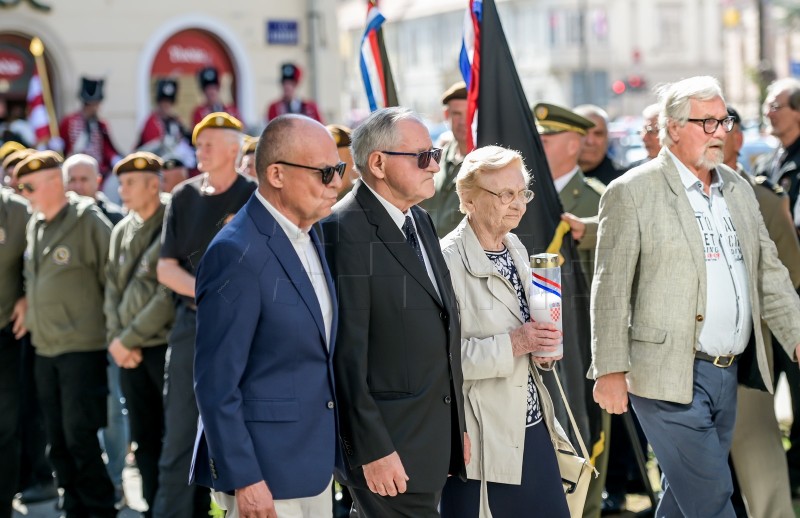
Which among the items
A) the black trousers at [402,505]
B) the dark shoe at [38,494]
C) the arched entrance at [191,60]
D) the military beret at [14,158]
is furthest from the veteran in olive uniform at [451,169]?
the arched entrance at [191,60]

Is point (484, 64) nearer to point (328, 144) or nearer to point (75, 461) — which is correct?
point (328, 144)

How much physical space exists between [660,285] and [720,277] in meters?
0.25

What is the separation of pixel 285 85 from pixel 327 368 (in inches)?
480

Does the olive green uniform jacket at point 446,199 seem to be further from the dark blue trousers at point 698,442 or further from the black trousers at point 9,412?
the black trousers at point 9,412

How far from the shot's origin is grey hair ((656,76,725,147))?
201 inches

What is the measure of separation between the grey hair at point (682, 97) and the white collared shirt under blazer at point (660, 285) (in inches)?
5.1

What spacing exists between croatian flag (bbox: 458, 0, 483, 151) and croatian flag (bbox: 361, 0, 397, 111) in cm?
65

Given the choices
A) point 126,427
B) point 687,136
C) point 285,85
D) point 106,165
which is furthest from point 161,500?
point 285,85

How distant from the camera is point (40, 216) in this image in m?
7.46

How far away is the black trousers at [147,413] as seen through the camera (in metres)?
7.21

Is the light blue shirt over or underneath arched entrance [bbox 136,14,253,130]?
underneath

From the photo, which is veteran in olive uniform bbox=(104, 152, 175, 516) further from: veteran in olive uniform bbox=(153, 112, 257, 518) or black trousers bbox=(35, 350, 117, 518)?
veteran in olive uniform bbox=(153, 112, 257, 518)

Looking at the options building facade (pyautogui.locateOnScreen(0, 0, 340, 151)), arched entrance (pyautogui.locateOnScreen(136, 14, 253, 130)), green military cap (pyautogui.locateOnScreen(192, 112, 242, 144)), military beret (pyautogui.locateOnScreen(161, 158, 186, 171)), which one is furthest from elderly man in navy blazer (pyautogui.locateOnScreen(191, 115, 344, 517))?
arched entrance (pyautogui.locateOnScreen(136, 14, 253, 130))

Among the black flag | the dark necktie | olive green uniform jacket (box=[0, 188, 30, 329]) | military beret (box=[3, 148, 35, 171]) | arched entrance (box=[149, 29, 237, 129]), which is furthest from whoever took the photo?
arched entrance (box=[149, 29, 237, 129])
